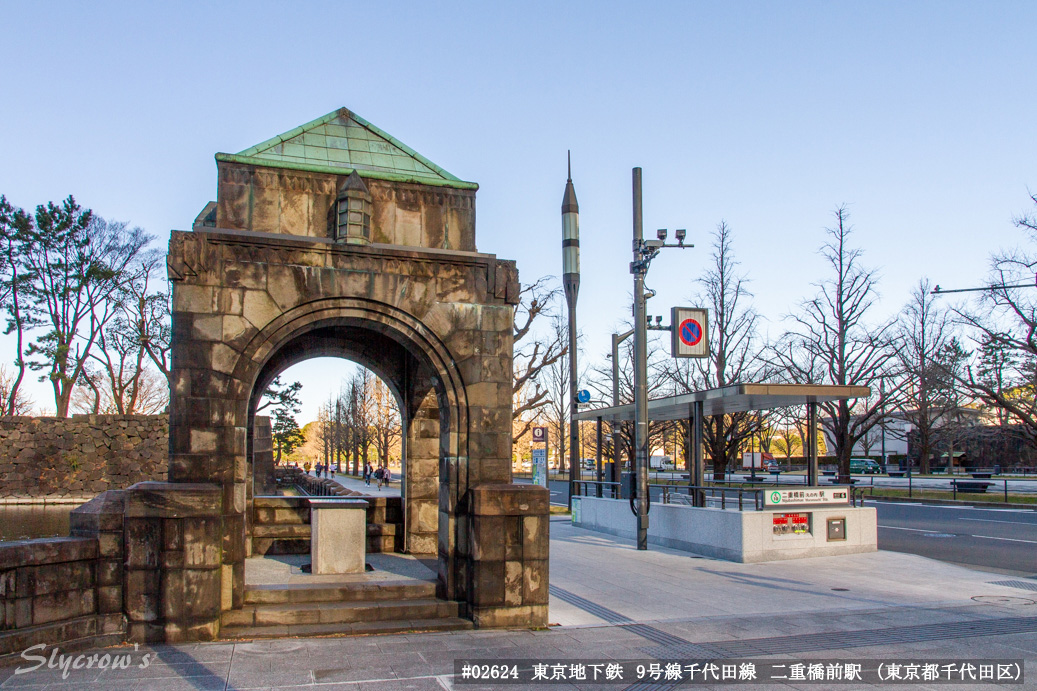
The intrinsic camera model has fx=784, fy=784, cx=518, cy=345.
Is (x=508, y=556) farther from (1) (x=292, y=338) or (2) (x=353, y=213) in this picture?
(2) (x=353, y=213)

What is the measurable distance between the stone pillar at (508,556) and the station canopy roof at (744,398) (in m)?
6.51

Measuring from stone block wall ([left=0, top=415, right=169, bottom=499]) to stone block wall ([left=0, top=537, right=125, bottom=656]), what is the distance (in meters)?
28.2

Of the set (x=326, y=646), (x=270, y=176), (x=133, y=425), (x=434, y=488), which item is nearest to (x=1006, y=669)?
(x=326, y=646)

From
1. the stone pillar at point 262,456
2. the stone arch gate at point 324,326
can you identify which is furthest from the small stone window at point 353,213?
the stone pillar at point 262,456

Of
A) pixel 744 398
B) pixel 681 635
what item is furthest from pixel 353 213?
pixel 744 398

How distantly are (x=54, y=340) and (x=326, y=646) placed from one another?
1331 inches

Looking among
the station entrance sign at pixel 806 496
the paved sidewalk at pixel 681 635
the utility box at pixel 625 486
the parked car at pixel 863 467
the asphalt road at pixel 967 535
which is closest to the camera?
the paved sidewalk at pixel 681 635

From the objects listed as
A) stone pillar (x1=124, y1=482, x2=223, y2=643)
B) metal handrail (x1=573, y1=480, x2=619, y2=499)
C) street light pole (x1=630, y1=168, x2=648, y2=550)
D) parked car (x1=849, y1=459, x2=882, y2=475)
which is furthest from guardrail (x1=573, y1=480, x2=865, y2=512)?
parked car (x1=849, y1=459, x2=882, y2=475)

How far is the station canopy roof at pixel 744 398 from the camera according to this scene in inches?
539

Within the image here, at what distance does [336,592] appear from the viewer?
814cm

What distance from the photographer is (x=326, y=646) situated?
281 inches

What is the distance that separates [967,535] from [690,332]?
893cm

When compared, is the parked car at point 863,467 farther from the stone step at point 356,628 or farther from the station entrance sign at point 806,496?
the stone step at point 356,628

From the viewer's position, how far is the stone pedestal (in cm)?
919
